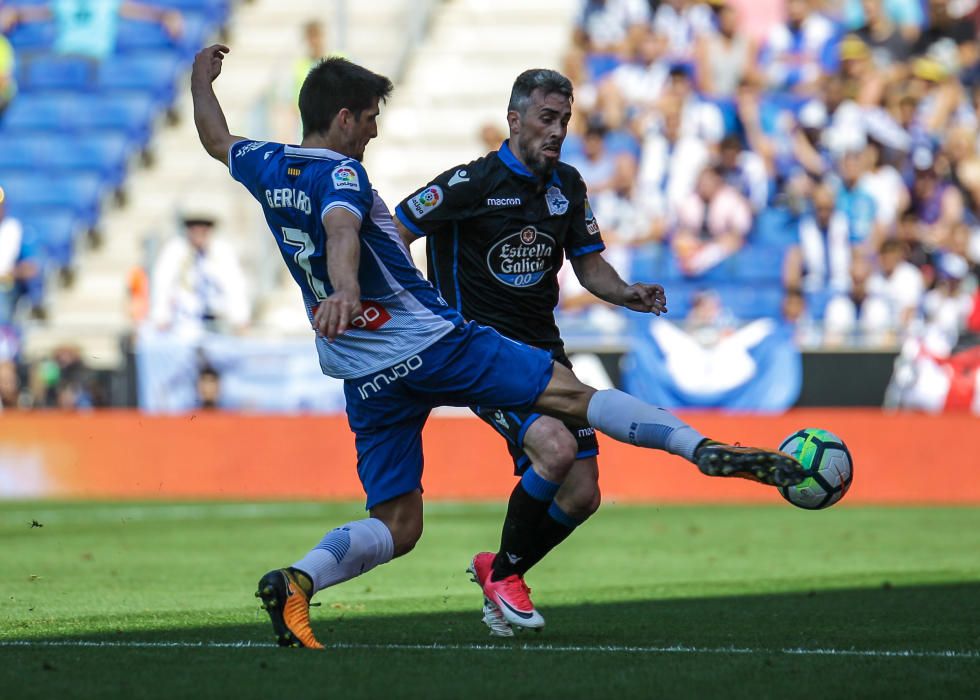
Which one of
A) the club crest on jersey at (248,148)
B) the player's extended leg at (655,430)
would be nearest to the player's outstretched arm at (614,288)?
the player's extended leg at (655,430)

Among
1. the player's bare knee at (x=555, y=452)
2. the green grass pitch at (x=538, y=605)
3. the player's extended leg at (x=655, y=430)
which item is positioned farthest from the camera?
the player's bare knee at (x=555, y=452)

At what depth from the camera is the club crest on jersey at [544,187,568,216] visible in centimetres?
768

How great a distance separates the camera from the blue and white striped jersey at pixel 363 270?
6.49 meters

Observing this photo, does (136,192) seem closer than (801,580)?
No

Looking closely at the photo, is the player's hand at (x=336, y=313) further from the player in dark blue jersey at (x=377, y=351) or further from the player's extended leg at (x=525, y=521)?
the player's extended leg at (x=525, y=521)

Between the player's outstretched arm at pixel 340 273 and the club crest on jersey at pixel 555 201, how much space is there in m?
1.56

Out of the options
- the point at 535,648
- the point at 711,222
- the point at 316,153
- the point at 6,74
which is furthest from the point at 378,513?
the point at 6,74

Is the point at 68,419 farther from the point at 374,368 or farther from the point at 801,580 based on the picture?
the point at 374,368

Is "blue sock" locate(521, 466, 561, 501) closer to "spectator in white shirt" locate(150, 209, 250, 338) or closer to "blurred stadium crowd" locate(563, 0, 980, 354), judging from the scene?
"blurred stadium crowd" locate(563, 0, 980, 354)

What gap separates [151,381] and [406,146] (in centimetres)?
739

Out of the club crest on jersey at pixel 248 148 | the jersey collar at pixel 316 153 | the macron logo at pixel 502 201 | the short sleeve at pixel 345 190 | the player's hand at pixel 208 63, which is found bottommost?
the macron logo at pixel 502 201

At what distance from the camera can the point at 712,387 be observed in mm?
16453

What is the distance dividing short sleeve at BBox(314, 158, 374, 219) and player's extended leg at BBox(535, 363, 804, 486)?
3.35 ft

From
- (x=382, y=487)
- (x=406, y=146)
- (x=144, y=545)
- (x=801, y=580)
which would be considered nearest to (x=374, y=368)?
(x=382, y=487)
